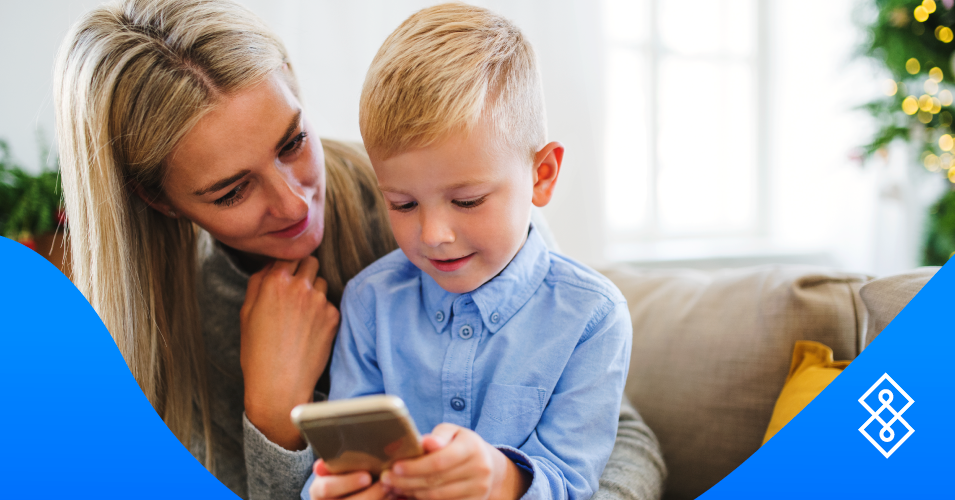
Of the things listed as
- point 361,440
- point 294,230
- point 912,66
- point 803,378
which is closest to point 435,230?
point 361,440

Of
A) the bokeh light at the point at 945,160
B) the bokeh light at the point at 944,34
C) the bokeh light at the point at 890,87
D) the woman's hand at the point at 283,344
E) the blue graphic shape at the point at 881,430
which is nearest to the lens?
the blue graphic shape at the point at 881,430

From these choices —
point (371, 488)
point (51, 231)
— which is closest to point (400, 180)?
point (371, 488)

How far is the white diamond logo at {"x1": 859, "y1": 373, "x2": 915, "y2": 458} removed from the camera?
2.05 ft

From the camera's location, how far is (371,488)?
0.65m

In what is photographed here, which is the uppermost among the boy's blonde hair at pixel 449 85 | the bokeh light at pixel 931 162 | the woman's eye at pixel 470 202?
the boy's blonde hair at pixel 449 85

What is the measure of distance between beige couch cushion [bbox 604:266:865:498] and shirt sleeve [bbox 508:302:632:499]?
1.03 ft

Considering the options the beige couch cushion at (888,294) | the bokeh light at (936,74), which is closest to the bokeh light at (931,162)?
the bokeh light at (936,74)

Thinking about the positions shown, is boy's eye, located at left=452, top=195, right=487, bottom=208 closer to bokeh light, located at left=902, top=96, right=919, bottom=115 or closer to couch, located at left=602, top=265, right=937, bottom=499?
couch, located at left=602, top=265, right=937, bottom=499

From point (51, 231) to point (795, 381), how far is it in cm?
181

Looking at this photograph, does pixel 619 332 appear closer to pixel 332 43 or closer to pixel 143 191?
pixel 143 191

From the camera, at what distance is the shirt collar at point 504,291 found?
86 centimetres

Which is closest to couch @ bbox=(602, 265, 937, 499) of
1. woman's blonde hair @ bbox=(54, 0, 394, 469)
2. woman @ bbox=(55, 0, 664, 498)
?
woman @ bbox=(55, 0, 664, 498)

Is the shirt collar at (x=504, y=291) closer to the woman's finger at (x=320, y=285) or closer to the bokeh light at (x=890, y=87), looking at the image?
the woman's finger at (x=320, y=285)

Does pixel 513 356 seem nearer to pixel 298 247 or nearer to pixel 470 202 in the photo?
pixel 470 202
